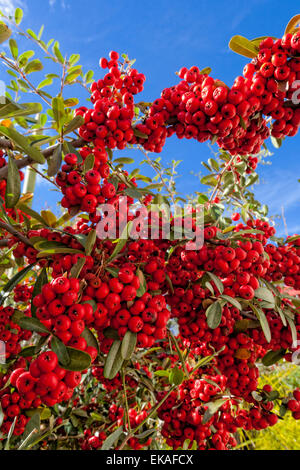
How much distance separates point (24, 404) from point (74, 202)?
1250 mm

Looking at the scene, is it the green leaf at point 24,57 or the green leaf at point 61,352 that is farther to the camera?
the green leaf at point 24,57

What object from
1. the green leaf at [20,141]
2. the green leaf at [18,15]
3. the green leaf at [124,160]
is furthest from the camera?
the green leaf at [18,15]

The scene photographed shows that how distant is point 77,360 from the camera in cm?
101

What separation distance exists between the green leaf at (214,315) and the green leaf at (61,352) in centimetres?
69

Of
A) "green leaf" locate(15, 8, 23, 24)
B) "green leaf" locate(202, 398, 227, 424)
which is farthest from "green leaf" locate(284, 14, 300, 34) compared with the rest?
"green leaf" locate(15, 8, 23, 24)

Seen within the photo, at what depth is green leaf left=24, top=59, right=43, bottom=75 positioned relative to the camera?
2.23 meters

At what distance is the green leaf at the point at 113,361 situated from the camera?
1253 millimetres

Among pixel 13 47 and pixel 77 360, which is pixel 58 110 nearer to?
pixel 77 360

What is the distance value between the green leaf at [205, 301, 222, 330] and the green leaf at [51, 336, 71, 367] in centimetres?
69

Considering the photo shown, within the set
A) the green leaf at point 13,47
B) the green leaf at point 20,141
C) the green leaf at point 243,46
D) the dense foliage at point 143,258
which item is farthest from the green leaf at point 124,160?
the green leaf at point 13,47

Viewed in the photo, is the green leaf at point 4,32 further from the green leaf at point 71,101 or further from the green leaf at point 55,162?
the green leaf at point 71,101

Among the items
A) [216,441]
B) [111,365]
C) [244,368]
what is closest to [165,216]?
[111,365]

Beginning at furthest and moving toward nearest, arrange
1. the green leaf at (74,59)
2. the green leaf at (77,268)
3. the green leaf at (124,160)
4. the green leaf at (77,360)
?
the green leaf at (74,59)
the green leaf at (124,160)
the green leaf at (77,268)
the green leaf at (77,360)
